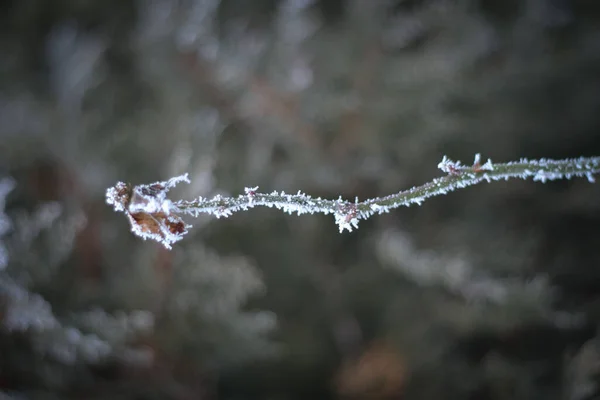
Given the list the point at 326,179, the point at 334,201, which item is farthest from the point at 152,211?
the point at 326,179

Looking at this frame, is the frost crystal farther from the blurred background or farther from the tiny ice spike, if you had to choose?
the blurred background

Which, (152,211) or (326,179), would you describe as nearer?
(152,211)

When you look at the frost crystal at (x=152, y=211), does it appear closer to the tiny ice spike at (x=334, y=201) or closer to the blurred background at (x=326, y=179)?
the tiny ice spike at (x=334, y=201)

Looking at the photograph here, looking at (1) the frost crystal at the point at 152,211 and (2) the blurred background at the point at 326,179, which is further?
(2) the blurred background at the point at 326,179

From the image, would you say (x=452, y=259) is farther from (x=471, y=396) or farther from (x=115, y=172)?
(x=115, y=172)

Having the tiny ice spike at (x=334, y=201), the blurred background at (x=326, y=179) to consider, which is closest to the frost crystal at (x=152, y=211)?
the tiny ice spike at (x=334, y=201)

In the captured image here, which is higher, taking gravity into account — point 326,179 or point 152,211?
point 326,179

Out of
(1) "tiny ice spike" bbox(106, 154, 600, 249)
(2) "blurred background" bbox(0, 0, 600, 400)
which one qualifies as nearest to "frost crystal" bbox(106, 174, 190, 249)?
(1) "tiny ice spike" bbox(106, 154, 600, 249)

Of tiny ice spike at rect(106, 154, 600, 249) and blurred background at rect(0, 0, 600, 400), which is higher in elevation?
blurred background at rect(0, 0, 600, 400)

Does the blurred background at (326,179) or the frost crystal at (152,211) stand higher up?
the blurred background at (326,179)

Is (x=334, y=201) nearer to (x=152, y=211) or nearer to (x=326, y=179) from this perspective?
(x=152, y=211)
